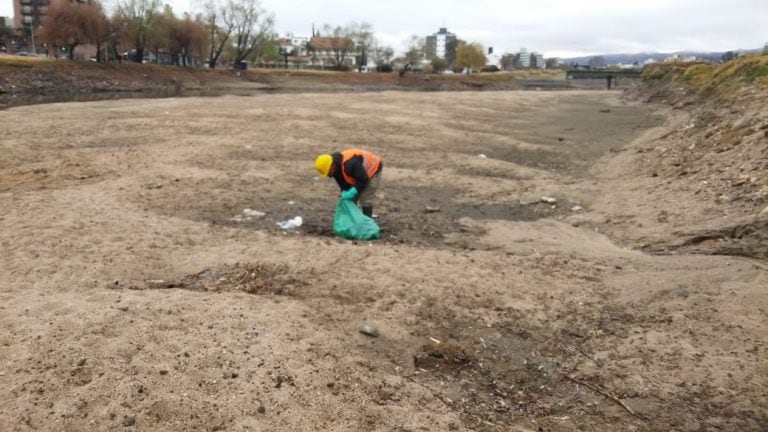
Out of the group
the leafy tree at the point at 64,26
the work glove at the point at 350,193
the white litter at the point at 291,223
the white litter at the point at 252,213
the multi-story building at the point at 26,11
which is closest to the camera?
the work glove at the point at 350,193

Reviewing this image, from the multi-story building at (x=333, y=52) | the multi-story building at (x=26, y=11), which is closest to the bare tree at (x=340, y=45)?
the multi-story building at (x=333, y=52)

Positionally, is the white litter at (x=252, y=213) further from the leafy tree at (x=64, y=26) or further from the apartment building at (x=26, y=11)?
the apartment building at (x=26, y=11)

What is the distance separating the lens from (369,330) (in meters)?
5.05

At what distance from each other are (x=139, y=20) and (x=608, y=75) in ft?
226

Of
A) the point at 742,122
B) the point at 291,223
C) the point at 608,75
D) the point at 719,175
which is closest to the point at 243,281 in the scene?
the point at 291,223

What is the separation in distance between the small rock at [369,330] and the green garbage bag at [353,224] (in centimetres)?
271

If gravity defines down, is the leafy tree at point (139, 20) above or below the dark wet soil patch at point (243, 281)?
above

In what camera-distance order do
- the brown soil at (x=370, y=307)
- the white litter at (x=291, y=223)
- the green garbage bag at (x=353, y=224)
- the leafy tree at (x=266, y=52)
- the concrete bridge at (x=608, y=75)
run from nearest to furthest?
the brown soil at (x=370, y=307), the green garbage bag at (x=353, y=224), the white litter at (x=291, y=223), the leafy tree at (x=266, y=52), the concrete bridge at (x=608, y=75)

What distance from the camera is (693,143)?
44.7ft

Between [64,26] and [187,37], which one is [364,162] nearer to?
[64,26]

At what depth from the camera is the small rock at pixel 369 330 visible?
16.6ft

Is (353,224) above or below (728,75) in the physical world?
below

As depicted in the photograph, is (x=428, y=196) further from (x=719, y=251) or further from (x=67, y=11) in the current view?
(x=67, y=11)

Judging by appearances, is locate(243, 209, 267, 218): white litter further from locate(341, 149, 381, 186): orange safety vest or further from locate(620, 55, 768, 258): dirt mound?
locate(620, 55, 768, 258): dirt mound
